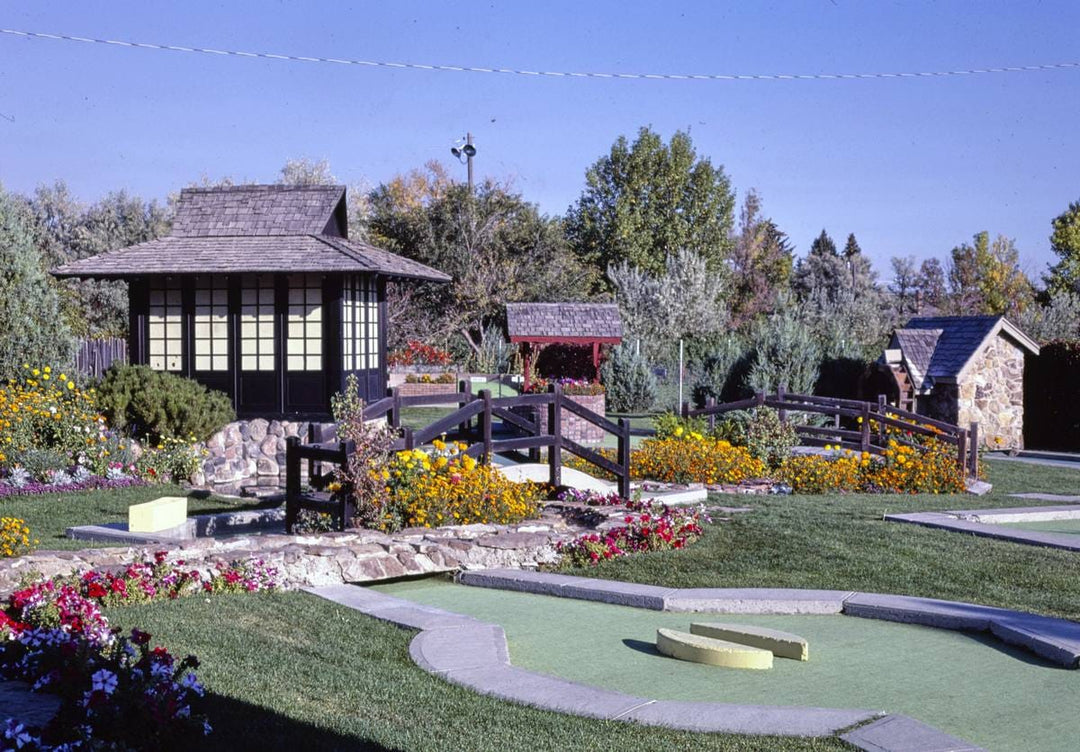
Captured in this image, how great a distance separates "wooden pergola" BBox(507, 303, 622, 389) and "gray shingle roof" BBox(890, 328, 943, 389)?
23.6 feet

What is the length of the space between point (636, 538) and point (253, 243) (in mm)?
12876

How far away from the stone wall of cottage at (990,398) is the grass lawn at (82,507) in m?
16.0

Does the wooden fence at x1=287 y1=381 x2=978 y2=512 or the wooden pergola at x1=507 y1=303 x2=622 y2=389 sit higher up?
the wooden pergola at x1=507 y1=303 x2=622 y2=389

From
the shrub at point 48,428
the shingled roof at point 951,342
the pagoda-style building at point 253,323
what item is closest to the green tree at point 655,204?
the shingled roof at point 951,342

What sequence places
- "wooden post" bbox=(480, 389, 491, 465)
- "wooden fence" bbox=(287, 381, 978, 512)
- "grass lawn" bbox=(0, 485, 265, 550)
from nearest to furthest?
1. "grass lawn" bbox=(0, 485, 265, 550)
2. "wooden fence" bbox=(287, 381, 978, 512)
3. "wooden post" bbox=(480, 389, 491, 465)

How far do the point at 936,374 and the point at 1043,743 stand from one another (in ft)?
66.0

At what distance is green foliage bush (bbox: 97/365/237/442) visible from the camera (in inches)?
687

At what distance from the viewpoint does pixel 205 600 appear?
825 cm

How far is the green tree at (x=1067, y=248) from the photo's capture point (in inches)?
2016

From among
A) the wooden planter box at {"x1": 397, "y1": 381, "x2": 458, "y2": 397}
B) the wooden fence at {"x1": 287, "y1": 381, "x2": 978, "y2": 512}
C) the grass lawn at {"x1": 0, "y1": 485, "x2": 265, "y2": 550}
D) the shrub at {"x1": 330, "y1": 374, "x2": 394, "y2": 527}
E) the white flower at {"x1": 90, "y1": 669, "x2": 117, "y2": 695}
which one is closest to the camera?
the white flower at {"x1": 90, "y1": 669, "x2": 117, "y2": 695}

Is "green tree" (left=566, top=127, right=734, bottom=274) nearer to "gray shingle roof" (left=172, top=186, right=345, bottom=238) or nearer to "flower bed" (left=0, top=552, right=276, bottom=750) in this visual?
"gray shingle roof" (left=172, top=186, right=345, bottom=238)

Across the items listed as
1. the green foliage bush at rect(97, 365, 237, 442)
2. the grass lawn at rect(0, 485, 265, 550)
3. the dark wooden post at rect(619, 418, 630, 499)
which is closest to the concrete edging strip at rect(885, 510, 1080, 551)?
the dark wooden post at rect(619, 418, 630, 499)

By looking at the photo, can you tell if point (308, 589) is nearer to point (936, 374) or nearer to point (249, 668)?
point (249, 668)

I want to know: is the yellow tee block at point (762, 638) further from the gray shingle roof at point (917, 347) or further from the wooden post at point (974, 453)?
the gray shingle roof at point (917, 347)
